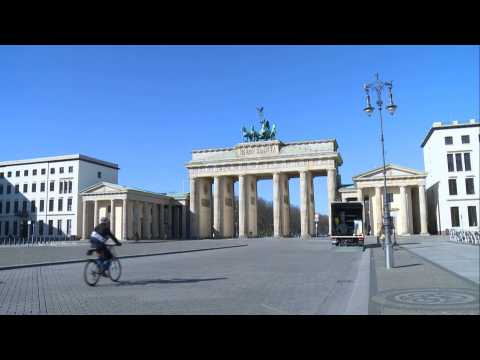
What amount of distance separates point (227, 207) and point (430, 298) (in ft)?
257

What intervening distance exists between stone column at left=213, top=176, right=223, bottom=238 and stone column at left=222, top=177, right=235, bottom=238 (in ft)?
2.94

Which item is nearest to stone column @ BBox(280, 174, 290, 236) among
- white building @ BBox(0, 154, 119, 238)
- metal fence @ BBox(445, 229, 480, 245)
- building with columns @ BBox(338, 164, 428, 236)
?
building with columns @ BBox(338, 164, 428, 236)

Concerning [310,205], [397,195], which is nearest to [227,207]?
[310,205]

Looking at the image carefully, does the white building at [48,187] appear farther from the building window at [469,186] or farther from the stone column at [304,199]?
the stone column at [304,199]

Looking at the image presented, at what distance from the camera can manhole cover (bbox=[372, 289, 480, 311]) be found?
6.30 metres

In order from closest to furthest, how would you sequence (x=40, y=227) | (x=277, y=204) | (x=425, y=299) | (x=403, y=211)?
(x=425, y=299)
(x=403, y=211)
(x=40, y=227)
(x=277, y=204)

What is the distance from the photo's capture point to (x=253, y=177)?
84.8 meters

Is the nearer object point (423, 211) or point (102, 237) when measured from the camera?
point (102, 237)

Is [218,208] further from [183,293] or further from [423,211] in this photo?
[183,293]

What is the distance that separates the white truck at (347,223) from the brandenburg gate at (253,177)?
3782cm

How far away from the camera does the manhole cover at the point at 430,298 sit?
6.30m
